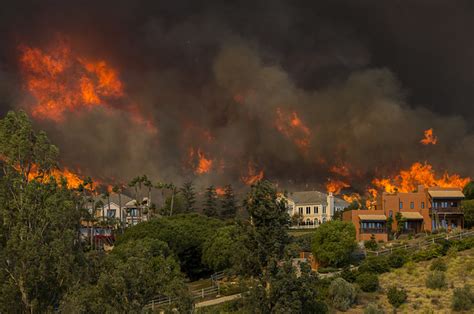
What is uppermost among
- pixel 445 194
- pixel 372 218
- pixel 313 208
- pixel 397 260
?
pixel 313 208

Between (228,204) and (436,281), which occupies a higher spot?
(228,204)

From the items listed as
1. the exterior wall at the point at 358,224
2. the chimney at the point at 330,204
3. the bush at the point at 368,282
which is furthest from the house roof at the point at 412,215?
the chimney at the point at 330,204

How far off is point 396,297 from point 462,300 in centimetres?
604

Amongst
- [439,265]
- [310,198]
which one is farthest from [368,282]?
[310,198]

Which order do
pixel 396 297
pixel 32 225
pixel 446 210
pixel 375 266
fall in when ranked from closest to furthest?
1. pixel 32 225
2. pixel 396 297
3. pixel 375 266
4. pixel 446 210

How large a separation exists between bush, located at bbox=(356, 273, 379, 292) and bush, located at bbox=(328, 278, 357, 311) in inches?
117

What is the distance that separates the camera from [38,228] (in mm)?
29891

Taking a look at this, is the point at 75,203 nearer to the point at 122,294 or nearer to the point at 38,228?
the point at 38,228

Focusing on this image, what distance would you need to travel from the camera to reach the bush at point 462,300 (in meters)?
49.7

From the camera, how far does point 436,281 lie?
5547cm

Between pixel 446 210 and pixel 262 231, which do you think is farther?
pixel 446 210

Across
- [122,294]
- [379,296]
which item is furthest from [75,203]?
[379,296]

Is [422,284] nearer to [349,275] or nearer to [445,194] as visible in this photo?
[349,275]

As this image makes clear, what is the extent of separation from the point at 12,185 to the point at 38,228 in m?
3.04
